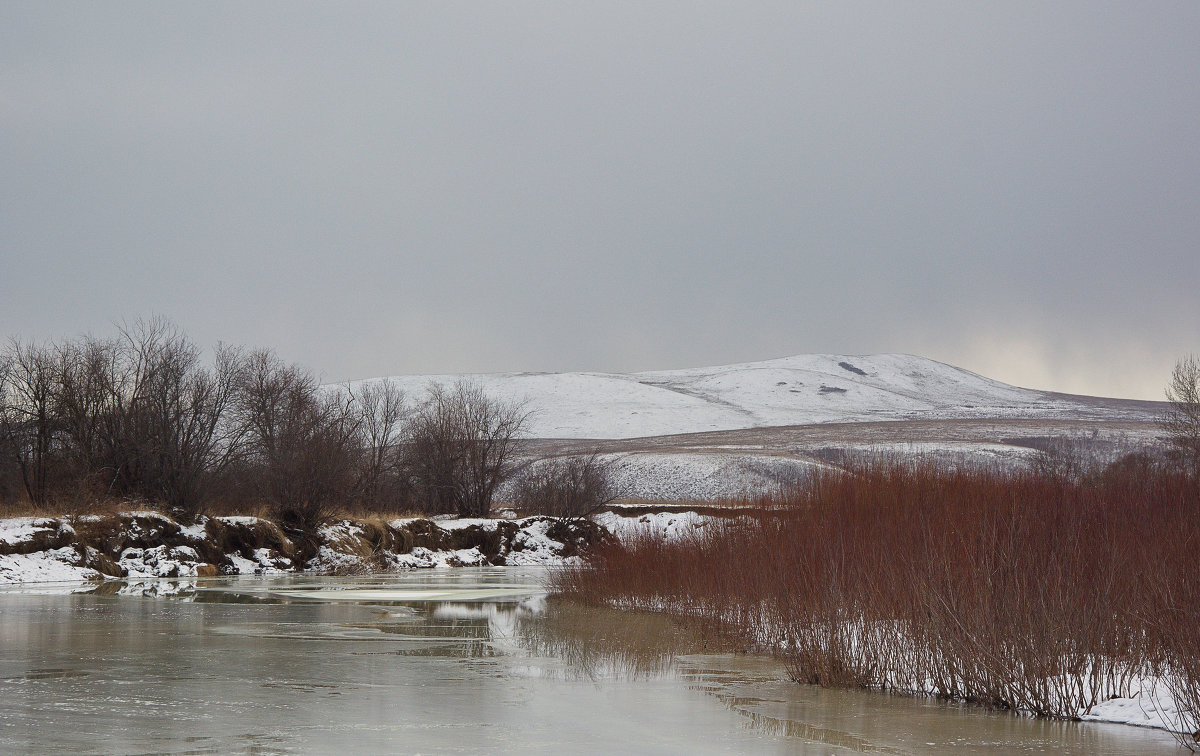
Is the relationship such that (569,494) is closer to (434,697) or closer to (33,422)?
(33,422)

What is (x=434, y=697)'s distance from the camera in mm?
Answer: 9953

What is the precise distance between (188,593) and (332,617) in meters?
7.52

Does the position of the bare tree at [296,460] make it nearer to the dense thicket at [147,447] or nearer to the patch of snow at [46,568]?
the dense thicket at [147,447]

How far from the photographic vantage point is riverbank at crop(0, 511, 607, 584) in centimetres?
3006

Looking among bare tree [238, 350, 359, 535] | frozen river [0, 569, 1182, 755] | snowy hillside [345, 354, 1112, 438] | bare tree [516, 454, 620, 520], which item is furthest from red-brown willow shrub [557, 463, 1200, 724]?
snowy hillside [345, 354, 1112, 438]

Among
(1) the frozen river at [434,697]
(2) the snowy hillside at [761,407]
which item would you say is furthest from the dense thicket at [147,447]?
(2) the snowy hillside at [761,407]

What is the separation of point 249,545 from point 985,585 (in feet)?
106

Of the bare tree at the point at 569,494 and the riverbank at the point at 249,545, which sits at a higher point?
the bare tree at the point at 569,494

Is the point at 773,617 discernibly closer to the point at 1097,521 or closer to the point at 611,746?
the point at 1097,521

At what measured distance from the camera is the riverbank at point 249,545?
3006 cm

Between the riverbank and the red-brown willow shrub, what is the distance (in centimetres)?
1587

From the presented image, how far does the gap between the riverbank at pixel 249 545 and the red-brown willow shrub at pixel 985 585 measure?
15872 millimetres

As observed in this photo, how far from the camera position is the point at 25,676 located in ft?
35.0

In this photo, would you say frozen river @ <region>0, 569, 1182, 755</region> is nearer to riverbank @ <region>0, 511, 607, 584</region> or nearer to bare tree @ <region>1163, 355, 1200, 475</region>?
riverbank @ <region>0, 511, 607, 584</region>
